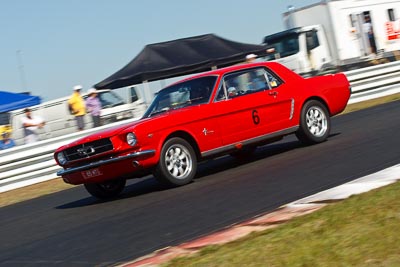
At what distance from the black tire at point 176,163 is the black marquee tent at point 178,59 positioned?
13253 mm

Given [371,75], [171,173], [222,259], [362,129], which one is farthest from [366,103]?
[222,259]

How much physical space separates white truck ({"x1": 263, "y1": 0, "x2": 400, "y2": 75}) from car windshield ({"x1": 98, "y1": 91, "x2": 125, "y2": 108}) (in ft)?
A: 21.6

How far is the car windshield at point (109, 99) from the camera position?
2225cm

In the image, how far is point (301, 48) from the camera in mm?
27406

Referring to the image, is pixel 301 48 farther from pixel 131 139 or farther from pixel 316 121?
pixel 131 139

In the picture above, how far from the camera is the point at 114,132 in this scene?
9.30 m

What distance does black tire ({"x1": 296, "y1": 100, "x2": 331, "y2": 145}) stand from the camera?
1119 centimetres

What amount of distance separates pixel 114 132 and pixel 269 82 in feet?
9.12

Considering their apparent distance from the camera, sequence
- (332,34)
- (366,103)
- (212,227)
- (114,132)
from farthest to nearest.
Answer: (332,34), (366,103), (114,132), (212,227)

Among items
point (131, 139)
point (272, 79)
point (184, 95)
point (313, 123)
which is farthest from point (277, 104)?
point (131, 139)

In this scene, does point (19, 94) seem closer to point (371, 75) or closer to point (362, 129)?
point (371, 75)

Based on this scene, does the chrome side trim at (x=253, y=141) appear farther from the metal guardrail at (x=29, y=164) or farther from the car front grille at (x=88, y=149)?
the metal guardrail at (x=29, y=164)

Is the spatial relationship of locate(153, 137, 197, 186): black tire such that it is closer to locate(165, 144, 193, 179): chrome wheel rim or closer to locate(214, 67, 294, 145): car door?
locate(165, 144, 193, 179): chrome wheel rim

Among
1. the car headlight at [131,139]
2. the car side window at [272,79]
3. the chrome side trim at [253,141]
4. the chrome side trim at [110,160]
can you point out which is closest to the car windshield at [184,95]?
the chrome side trim at [253,141]
